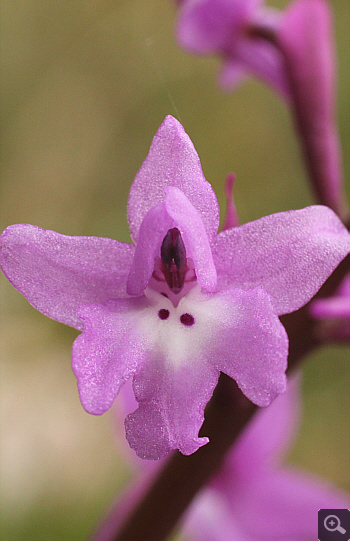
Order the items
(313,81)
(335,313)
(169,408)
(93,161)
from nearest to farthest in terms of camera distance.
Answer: (169,408), (335,313), (313,81), (93,161)

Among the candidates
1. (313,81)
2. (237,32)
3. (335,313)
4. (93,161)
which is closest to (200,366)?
(335,313)

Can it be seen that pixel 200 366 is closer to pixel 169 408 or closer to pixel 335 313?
pixel 169 408

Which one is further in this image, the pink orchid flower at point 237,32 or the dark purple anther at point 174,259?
the pink orchid flower at point 237,32

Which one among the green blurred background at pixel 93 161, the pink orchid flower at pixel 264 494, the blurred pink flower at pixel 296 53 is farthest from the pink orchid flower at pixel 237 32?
the green blurred background at pixel 93 161

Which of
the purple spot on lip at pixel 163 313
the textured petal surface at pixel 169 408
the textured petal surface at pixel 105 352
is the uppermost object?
the textured petal surface at pixel 105 352

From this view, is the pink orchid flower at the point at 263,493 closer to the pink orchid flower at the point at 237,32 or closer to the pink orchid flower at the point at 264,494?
the pink orchid flower at the point at 264,494

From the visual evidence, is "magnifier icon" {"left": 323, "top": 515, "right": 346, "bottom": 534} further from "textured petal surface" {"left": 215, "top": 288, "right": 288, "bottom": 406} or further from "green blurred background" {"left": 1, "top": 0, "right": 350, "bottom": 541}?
"green blurred background" {"left": 1, "top": 0, "right": 350, "bottom": 541}

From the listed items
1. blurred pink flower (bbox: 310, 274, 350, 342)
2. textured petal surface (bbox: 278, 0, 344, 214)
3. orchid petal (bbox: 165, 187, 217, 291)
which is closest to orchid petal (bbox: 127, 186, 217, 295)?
orchid petal (bbox: 165, 187, 217, 291)
